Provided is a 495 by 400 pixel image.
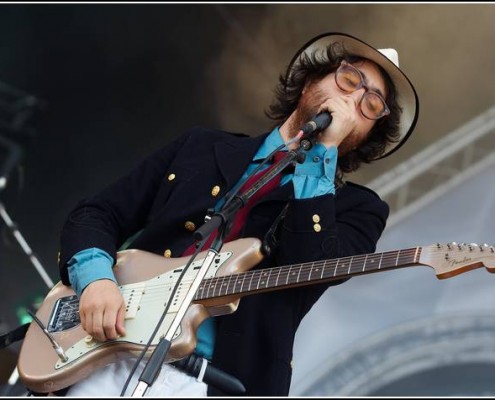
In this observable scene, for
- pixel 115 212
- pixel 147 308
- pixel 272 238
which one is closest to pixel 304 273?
pixel 272 238

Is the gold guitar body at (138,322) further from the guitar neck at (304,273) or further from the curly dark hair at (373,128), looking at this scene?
the curly dark hair at (373,128)

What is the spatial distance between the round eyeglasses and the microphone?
0.20m

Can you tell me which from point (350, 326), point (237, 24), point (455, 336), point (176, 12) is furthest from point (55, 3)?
point (455, 336)

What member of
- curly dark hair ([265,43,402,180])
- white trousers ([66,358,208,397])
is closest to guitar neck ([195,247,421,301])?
white trousers ([66,358,208,397])

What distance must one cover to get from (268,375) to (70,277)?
56 centimetres

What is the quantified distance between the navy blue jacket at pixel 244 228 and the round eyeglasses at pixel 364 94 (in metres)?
0.20

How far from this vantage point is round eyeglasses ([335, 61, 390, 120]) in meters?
2.40

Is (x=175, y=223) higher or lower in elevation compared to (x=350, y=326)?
lower

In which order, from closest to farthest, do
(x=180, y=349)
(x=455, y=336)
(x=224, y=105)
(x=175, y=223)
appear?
(x=180, y=349), (x=175, y=223), (x=455, y=336), (x=224, y=105)

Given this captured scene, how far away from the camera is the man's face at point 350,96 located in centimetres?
242

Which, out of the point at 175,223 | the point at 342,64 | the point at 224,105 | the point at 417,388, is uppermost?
the point at 224,105

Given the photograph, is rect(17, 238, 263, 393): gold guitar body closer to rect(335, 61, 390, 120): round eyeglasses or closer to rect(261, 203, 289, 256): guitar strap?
rect(261, 203, 289, 256): guitar strap

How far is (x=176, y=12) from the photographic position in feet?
12.8

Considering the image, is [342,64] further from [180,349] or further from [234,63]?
[234,63]
